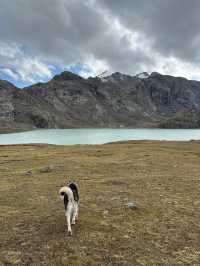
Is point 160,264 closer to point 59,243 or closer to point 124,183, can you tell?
point 59,243

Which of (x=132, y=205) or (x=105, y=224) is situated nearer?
(x=105, y=224)

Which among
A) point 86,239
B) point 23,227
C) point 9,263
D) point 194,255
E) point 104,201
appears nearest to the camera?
point 9,263

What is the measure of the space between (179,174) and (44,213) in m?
14.0

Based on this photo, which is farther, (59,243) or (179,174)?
(179,174)

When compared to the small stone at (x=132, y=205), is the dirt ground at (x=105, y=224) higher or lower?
lower

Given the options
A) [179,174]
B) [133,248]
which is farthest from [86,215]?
[179,174]

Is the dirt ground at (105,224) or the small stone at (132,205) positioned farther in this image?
the small stone at (132,205)

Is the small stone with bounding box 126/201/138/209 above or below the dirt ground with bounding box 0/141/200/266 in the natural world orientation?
above

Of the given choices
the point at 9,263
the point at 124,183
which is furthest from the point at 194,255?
the point at 124,183

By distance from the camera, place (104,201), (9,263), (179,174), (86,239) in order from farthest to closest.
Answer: (179,174), (104,201), (86,239), (9,263)

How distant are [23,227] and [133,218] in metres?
4.50

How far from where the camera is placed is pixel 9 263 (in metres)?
8.07

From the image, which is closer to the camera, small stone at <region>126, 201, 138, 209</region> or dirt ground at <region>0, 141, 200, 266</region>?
dirt ground at <region>0, 141, 200, 266</region>

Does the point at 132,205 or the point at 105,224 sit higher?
the point at 132,205
